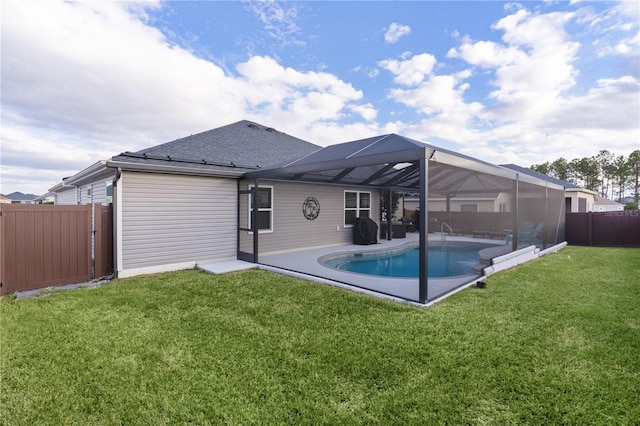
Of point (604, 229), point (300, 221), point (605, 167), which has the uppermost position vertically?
point (605, 167)

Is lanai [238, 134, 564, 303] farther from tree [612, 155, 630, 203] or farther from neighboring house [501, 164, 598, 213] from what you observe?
tree [612, 155, 630, 203]

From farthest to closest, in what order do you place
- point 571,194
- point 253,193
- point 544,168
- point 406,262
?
1. point 544,168
2. point 571,194
3. point 406,262
4. point 253,193

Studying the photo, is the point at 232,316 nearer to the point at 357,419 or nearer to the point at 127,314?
the point at 127,314

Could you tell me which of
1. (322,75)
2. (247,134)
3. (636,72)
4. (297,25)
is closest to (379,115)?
(322,75)

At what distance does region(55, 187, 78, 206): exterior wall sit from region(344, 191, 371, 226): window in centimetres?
1030

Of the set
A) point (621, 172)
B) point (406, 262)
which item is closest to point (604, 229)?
point (406, 262)

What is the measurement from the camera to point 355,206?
40.9 ft

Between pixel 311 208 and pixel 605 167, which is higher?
pixel 605 167

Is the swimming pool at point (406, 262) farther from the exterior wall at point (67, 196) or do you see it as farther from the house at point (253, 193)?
the exterior wall at point (67, 196)

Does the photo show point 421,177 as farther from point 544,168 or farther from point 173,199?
point 544,168

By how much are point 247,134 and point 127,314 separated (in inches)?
330

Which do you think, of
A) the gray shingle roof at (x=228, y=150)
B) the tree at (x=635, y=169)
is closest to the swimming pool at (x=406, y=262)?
the gray shingle roof at (x=228, y=150)

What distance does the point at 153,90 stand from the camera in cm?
1126

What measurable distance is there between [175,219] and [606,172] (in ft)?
180
